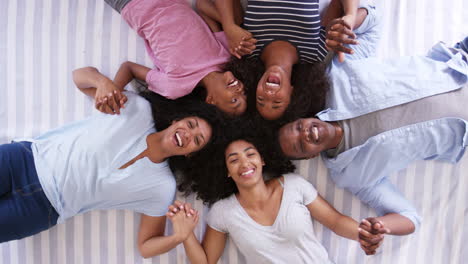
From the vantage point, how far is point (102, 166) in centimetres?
133

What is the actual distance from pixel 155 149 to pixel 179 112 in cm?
16

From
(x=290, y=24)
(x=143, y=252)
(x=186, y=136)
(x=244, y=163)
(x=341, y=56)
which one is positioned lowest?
(x=143, y=252)

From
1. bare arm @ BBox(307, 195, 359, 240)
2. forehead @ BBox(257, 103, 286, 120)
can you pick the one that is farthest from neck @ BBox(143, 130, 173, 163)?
bare arm @ BBox(307, 195, 359, 240)

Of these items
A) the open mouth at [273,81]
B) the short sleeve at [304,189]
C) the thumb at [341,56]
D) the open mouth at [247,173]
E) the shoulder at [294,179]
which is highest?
the thumb at [341,56]

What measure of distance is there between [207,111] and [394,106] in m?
0.68

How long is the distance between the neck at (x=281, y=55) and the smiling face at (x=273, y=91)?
2.6 inches

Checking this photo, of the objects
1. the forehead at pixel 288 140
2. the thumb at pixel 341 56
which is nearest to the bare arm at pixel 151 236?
the forehead at pixel 288 140

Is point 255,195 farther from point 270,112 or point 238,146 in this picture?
point 270,112

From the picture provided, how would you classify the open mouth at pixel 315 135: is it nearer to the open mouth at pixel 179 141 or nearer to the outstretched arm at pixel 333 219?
the outstretched arm at pixel 333 219

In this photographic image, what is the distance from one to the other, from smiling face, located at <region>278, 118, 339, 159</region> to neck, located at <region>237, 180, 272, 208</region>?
0.52ft

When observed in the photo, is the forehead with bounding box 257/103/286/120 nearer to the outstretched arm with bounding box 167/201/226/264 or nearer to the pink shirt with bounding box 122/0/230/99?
the pink shirt with bounding box 122/0/230/99

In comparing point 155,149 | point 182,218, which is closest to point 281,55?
point 155,149

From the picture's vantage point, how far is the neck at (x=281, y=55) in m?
1.35

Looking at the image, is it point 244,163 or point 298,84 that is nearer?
point 244,163
